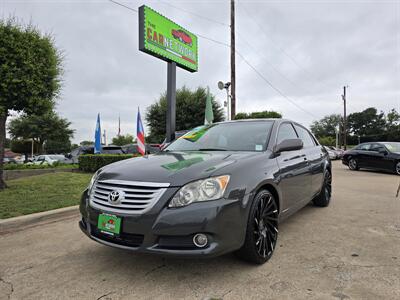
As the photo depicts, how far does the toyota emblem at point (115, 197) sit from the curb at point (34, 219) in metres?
2.59

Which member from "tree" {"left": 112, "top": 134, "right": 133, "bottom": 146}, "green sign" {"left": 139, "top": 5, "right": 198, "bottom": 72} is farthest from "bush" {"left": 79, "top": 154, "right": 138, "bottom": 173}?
"tree" {"left": 112, "top": 134, "right": 133, "bottom": 146}

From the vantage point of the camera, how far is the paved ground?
2275 millimetres

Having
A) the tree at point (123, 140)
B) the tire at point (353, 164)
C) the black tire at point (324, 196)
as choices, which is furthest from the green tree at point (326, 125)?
the black tire at point (324, 196)

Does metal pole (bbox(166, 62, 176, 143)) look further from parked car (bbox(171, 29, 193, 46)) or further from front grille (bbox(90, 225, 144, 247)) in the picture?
front grille (bbox(90, 225, 144, 247))

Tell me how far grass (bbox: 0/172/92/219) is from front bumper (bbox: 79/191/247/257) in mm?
3286

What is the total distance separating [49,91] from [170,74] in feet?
14.3

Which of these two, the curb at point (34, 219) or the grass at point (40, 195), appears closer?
the curb at point (34, 219)

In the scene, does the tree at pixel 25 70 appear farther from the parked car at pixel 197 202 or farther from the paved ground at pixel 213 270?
the parked car at pixel 197 202

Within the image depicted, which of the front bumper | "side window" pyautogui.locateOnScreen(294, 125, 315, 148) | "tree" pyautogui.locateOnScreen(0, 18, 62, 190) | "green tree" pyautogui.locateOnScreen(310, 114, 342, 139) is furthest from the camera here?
"green tree" pyautogui.locateOnScreen(310, 114, 342, 139)

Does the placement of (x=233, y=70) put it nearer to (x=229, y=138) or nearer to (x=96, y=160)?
(x=96, y=160)

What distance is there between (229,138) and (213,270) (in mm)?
1625

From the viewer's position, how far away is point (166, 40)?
382 inches

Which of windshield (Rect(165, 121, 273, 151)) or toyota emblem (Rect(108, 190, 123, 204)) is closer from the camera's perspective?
toyota emblem (Rect(108, 190, 123, 204))

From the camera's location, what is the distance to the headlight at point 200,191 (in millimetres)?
2268
